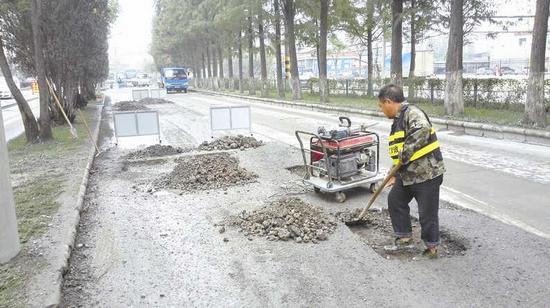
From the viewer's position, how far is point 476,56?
81250mm

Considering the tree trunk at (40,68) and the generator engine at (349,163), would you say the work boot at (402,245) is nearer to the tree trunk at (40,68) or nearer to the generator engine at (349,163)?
the generator engine at (349,163)

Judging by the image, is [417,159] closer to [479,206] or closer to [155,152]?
[479,206]

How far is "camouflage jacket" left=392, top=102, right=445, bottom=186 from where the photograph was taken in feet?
13.6

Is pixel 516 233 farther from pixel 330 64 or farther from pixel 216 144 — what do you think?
pixel 330 64

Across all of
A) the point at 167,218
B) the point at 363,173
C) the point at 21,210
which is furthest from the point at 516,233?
the point at 21,210

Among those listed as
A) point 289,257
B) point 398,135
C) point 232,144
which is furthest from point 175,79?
point 398,135

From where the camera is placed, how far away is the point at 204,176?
7910 millimetres

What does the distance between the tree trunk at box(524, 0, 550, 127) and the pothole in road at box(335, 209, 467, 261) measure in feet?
27.9

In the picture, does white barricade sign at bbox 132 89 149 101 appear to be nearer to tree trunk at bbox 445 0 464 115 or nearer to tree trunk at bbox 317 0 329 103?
tree trunk at bbox 317 0 329 103

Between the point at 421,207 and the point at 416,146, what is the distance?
0.60m

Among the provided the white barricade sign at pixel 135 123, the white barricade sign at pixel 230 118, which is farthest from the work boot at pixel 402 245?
the white barricade sign at pixel 135 123

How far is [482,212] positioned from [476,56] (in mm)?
84304

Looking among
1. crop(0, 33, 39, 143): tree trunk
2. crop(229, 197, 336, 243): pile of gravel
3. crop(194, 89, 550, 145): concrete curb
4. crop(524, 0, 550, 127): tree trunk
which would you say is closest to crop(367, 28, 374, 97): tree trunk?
crop(194, 89, 550, 145): concrete curb

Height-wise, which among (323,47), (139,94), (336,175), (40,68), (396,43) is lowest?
(336,175)
